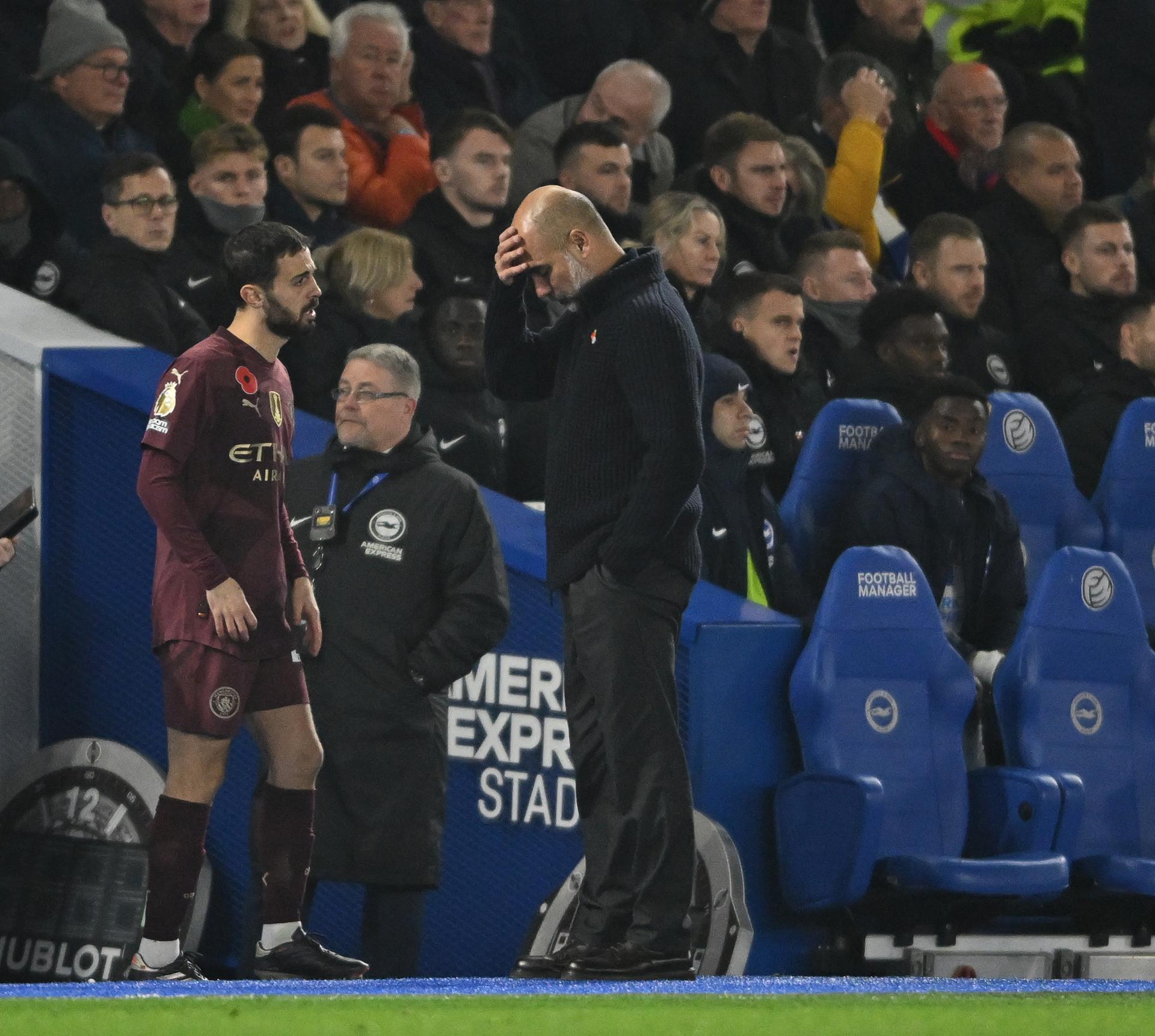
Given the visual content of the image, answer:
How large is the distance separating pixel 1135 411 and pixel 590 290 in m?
3.91

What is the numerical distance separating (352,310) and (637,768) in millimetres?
2718

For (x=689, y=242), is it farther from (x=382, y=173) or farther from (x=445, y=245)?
(x=382, y=173)

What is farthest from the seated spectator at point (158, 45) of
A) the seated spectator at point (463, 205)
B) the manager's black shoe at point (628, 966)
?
the manager's black shoe at point (628, 966)

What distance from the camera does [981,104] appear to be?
9.92 m

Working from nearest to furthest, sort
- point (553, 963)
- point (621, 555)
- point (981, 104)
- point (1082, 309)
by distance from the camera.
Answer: point (621, 555) → point (553, 963) → point (1082, 309) → point (981, 104)

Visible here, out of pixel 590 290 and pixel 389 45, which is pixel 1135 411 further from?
pixel 590 290

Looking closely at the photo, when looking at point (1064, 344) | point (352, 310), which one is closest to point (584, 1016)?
point (352, 310)

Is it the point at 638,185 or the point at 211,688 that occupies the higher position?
the point at 638,185

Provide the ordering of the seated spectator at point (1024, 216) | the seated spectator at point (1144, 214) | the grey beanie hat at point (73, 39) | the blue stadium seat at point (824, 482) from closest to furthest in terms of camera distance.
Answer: the blue stadium seat at point (824, 482), the grey beanie hat at point (73, 39), the seated spectator at point (1024, 216), the seated spectator at point (1144, 214)

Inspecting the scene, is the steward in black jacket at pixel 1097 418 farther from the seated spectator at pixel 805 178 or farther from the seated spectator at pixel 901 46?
the seated spectator at pixel 901 46

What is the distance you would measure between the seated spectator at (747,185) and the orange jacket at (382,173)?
1069 mm

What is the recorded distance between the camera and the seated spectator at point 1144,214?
982 centimetres

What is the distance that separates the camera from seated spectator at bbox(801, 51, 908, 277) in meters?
9.39

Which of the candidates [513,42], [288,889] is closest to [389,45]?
[513,42]
